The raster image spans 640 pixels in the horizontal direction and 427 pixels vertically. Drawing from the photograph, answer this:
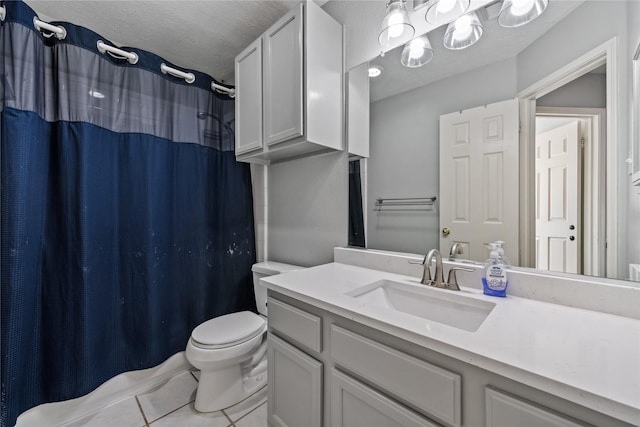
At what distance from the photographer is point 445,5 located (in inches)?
43.5

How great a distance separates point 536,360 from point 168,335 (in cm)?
197

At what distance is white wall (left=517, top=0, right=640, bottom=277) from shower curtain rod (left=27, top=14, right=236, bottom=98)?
1834 mm

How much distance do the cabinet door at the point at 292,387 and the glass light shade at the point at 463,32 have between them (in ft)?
4.64

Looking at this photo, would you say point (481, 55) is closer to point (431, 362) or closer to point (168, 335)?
point (431, 362)

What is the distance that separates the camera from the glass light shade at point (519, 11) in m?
0.94

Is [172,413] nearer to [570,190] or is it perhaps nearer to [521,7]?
[570,190]

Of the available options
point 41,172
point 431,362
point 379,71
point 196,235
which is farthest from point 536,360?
point 41,172

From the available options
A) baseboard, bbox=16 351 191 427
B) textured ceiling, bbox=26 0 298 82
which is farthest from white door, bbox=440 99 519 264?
baseboard, bbox=16 351 191 427

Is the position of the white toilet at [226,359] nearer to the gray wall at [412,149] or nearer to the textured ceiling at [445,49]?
the gray wall at [412,149]

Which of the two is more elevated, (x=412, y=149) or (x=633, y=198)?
(x=412, y=149)

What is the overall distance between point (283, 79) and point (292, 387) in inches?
59.3

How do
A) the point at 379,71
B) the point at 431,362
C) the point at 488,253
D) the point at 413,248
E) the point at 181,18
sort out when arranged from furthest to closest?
1. the point at 181,18
2. the point at 379,71
3. the point at 413,248
4. the point at 488,253
5. the point at 431,362

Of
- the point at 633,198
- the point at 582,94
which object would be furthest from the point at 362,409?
the point at 582,94

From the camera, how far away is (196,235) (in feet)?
6.17
